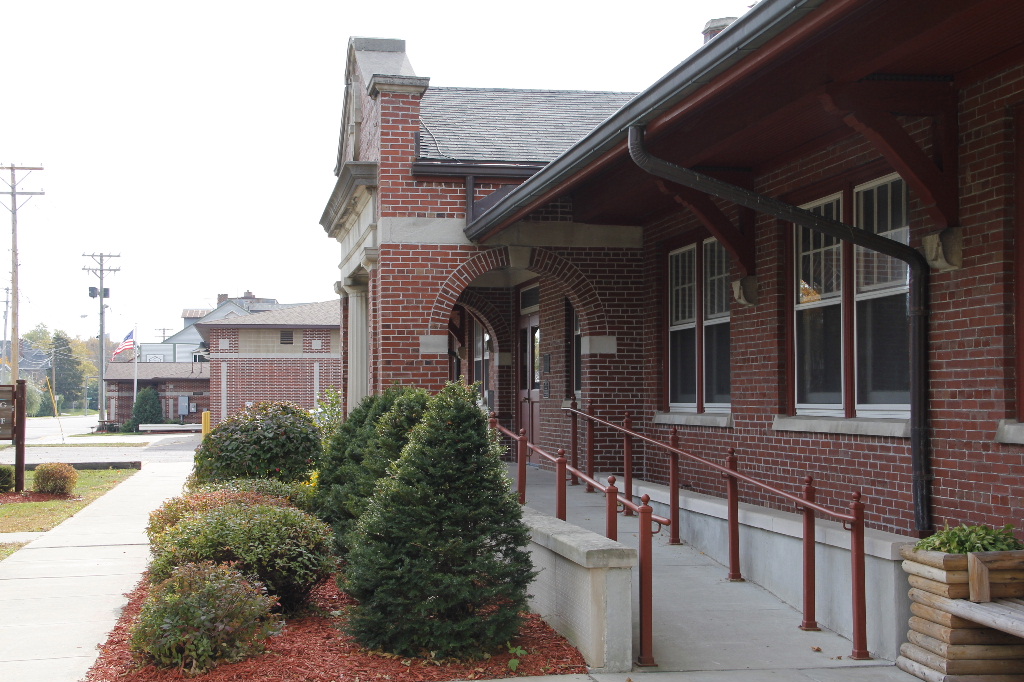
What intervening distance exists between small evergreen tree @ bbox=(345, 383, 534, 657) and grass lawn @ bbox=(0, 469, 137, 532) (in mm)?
6831

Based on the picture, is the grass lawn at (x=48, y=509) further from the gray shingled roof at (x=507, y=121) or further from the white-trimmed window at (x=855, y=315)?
the white-trimmed window at (x=855, y=315)

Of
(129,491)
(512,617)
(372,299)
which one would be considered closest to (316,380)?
(129,491)

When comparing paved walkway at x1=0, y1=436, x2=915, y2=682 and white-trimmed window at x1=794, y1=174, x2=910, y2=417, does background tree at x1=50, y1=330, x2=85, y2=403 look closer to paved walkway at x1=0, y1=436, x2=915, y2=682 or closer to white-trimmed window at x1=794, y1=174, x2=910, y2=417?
paved walkway at x1=0, y1=436, x2=915, y2=682

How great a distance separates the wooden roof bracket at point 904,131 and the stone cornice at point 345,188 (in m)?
7.91

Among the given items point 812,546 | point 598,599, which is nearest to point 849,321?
point 812,546

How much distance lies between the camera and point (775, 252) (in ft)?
30.4

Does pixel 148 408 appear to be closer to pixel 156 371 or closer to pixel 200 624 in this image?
pixel 156 371

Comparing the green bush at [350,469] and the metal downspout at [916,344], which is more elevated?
the metal downspout at [916,344]

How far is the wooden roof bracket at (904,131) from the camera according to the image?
668 cm

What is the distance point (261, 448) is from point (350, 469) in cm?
392

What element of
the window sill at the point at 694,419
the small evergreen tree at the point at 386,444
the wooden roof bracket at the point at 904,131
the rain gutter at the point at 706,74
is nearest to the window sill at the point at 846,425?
the window sill at the point at 694,419

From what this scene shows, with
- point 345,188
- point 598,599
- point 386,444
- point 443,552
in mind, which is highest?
point 345,188

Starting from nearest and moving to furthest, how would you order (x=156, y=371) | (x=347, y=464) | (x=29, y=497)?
1. (x=347, y=464)
2. (x=29, y=497)
3. (x=156, y=371)

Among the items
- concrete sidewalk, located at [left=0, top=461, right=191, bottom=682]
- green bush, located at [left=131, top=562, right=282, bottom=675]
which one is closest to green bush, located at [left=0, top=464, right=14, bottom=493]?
concrete sidewalk, located at [left=0, top=461, right=191, bottom=682]
